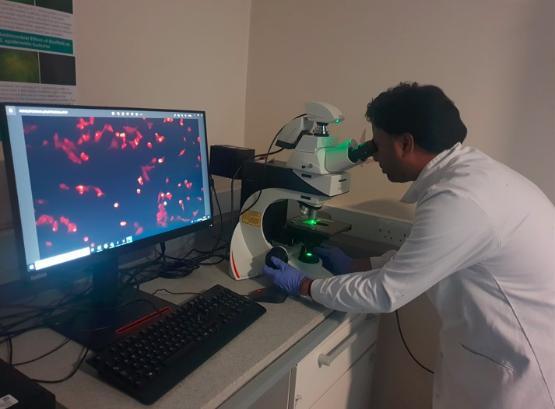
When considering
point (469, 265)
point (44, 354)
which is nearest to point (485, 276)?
point (469, 265)

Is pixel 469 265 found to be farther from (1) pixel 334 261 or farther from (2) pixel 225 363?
(2) pixel 225 363

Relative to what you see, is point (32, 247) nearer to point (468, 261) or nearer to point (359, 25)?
point (468, 261)

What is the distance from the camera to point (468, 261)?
1.10m

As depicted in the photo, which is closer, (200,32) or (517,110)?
(517,110)

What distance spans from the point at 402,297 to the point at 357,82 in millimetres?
953

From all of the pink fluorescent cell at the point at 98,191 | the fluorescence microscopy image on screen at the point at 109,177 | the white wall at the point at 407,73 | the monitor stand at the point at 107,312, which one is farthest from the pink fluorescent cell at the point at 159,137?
the white wall at the point at 407,73

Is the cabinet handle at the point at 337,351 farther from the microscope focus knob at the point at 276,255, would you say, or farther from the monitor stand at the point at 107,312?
the monitor stand at the point at 107,312

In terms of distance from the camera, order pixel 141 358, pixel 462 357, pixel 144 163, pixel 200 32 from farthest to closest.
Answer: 1. pixel 200 32
2. pixel 462 357
3. pixel 144 163
4. pixel 141 358

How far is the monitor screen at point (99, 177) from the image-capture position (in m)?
0.85

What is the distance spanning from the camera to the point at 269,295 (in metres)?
1.22

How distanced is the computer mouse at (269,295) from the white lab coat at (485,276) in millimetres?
99

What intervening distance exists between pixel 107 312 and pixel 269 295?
0.42m

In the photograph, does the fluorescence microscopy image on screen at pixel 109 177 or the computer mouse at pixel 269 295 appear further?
the computer mouse at pixel 269 295

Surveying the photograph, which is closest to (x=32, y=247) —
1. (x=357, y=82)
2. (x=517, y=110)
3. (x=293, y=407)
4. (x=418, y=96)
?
(x=293, y=407)
